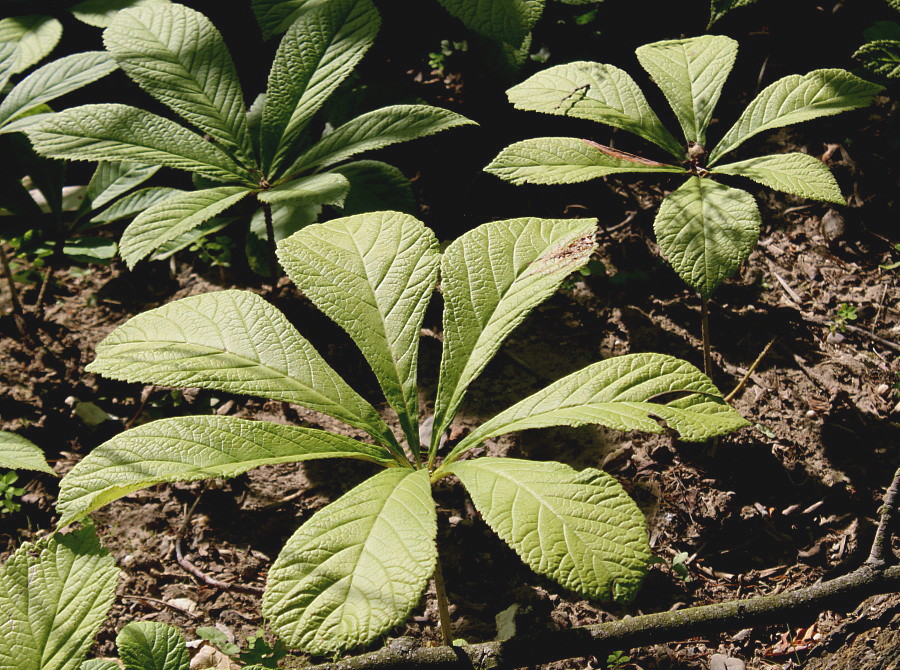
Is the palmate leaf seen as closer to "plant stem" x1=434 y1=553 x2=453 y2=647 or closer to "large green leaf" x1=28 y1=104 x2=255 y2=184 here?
"plant stem" x1=434 y1=553 x2=453 y2=647

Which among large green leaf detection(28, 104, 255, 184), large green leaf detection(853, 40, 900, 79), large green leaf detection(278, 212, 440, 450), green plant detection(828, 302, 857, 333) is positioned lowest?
green plant detection(828, 302, 857, 333)

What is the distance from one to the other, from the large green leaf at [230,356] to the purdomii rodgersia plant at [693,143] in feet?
2.44

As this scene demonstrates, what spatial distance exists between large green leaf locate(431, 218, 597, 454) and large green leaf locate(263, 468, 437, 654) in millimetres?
331

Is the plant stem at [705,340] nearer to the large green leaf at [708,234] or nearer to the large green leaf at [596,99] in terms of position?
the large green leaf at [708,234]

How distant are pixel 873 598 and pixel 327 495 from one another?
1406 millimetres

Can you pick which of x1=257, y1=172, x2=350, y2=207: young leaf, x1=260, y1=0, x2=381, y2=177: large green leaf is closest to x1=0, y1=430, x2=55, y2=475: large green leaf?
x1=257, y1=172, x2=350, y2=207: young leaf

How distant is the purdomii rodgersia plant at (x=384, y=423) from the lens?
115 cm

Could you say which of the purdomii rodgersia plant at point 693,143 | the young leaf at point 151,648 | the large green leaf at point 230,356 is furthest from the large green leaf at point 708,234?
the young leaf at point 151,648

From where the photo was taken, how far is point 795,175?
5.71ft

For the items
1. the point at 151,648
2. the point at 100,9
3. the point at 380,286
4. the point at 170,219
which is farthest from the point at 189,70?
the point at 151,648

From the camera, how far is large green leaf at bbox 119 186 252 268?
182cm

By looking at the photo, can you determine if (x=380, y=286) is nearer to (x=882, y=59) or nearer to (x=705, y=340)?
(x=705, y=340)

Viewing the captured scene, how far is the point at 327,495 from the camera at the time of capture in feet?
6.51

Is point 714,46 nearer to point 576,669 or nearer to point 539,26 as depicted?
point 539,26
